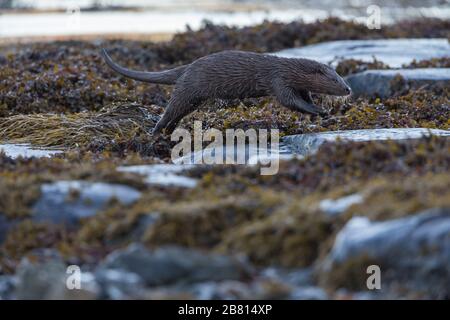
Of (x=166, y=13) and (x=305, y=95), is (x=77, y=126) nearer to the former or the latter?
(x=305, y=95)

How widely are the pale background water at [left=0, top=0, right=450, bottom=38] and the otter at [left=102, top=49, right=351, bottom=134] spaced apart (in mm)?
13570

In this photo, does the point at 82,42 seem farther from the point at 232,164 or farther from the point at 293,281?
the point at 293,281

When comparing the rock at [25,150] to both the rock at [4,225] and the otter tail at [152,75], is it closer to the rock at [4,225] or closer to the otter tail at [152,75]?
the otter tail at [152,75]

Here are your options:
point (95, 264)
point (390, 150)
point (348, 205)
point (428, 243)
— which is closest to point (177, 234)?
point (95, 264)

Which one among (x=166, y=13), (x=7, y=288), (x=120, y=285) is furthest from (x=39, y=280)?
(x=166, y=13)

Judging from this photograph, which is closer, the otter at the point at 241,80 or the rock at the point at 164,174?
the rock at the point at 164,174

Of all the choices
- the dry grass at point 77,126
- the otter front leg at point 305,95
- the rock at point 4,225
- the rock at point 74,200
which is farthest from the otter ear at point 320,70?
the rock at point 4,225

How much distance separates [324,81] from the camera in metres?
9.83

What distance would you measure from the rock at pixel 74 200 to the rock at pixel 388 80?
687 cm

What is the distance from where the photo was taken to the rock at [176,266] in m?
5.53

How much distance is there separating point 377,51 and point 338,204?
33.0 ft

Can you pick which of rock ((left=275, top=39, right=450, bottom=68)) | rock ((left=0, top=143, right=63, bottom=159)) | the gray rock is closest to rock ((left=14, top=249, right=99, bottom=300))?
the gray rock

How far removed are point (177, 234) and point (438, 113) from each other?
5911 millimetres

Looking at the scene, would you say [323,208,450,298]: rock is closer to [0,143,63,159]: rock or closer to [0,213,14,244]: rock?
[0,213,14,244]: rock
